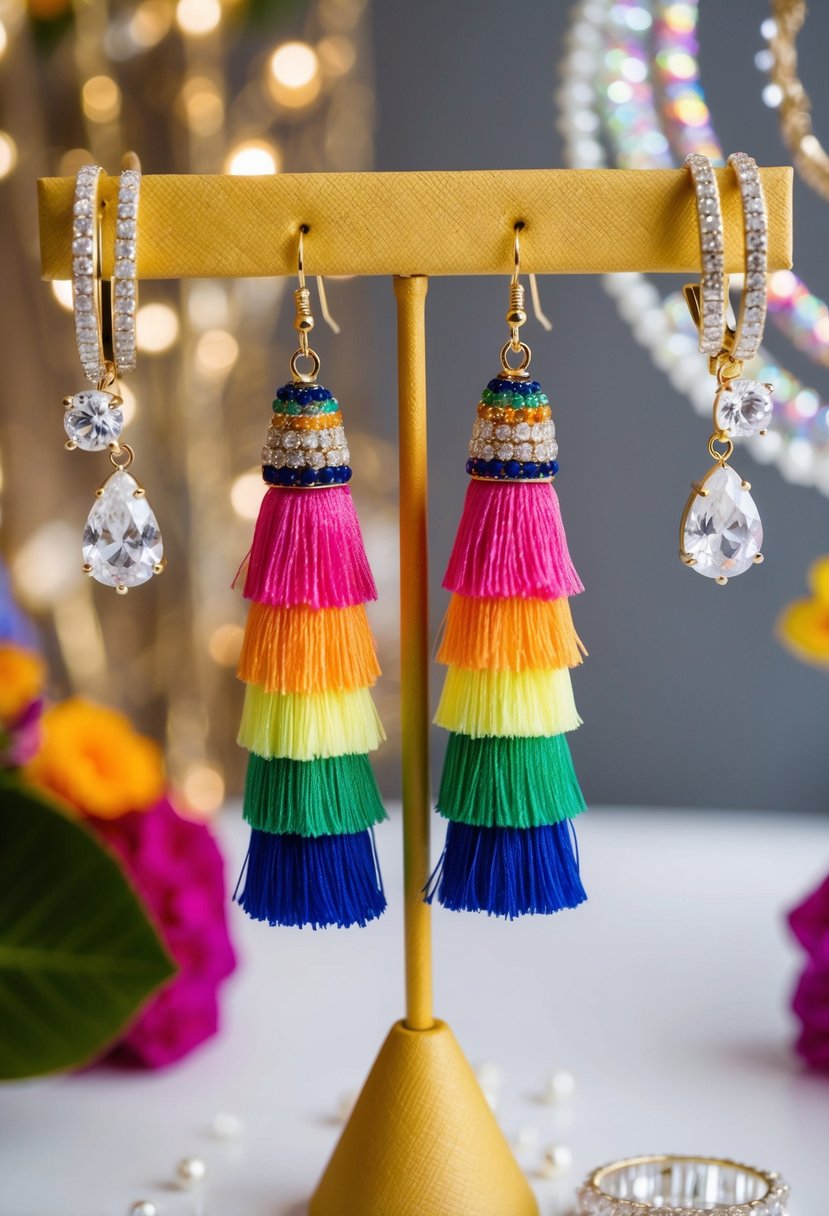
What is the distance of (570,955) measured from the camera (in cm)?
92

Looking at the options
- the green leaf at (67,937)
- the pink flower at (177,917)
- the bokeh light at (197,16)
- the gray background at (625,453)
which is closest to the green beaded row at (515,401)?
the green leaf at (67,937)

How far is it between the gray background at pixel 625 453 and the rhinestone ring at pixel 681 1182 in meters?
0.59

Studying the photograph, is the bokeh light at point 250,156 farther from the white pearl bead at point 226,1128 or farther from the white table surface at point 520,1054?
the white pearl bead at point 226,1128

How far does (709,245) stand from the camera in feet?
1.71

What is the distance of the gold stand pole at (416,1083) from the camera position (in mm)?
583

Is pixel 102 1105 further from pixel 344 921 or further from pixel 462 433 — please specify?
pixel 462 433

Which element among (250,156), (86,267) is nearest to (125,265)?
(86,267)

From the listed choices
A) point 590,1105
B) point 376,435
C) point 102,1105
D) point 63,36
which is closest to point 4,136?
point 63,36

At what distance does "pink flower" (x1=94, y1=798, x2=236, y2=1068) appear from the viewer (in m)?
0.77

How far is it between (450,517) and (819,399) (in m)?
0.33

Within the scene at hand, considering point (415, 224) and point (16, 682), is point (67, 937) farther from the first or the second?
point (16, 682)

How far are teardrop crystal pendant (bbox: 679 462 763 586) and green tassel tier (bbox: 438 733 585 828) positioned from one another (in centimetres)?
10

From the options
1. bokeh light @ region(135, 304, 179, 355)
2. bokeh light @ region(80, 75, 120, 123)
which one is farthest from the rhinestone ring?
bokeh light @ region(80, 75, 120, 123)

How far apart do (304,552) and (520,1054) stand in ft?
A: 1.29
